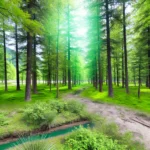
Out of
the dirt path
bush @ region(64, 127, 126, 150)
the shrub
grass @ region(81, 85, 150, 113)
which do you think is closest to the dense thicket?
grass @ region(81, 85, 150, 113)

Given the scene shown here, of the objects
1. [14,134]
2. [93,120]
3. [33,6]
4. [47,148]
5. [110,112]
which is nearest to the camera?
[47,148]

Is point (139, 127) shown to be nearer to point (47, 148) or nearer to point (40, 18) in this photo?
point (47, 148)

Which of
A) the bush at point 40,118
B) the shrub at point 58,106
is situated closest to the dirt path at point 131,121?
the shrub at point 58,106

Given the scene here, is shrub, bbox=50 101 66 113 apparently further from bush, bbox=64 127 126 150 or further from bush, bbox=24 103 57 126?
bush, bbox=64 127 126 150

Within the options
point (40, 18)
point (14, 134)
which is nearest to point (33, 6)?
point (40, 18)

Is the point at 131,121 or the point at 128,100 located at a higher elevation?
the point at 128,100

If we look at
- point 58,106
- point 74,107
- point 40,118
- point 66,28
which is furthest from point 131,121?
point 66,28

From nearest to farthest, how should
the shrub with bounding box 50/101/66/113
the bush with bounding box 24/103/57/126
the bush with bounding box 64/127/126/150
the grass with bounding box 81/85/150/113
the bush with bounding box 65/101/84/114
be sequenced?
the bush with bounding box 64/127/126/150 < the bush with bounding box 24/103/57/126 < the shrub with bounding box 50/101/66/113 < the bush with bounding box 65/101/84/114 < the grass with bounding box 81/85/150/113

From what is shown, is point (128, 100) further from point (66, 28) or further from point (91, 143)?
point (66, 28)

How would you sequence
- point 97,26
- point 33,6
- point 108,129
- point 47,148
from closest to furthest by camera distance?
point 47,148 → point 108,129 → point 33,6 → point 97,26

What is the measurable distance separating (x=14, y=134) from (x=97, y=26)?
55.7ft

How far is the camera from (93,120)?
834 centimetres

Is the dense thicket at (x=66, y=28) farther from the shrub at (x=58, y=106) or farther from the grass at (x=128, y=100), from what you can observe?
the shrub at (x=58, y=106)

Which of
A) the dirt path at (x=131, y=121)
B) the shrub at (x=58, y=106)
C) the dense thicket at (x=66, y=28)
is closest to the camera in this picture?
the dirt path at (x=131, y=121)
